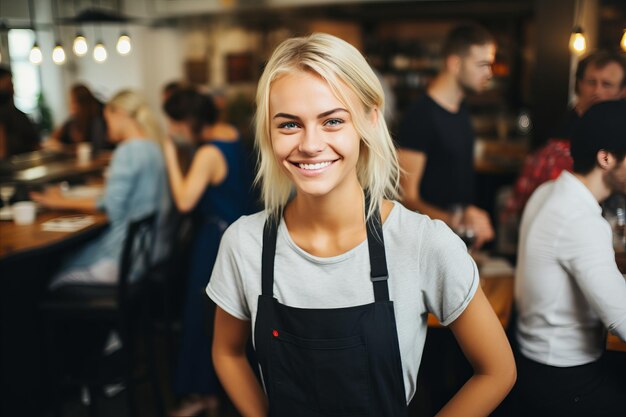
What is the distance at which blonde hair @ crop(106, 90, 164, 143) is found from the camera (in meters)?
3.80

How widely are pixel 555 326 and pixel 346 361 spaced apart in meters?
0.76

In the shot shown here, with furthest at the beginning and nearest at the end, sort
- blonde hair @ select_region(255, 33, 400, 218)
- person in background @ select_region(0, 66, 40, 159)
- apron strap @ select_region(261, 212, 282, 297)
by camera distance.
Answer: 1. person in background @ select_region(0, 66, 40, 159)
2. apron strap @ select_region(261, 212, 282, 297)
3. blonde hair @ select_region(255, 33, 400, 218)

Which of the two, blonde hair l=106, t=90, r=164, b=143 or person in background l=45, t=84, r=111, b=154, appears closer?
blonde hair l=106, t=90, r=164, b=143

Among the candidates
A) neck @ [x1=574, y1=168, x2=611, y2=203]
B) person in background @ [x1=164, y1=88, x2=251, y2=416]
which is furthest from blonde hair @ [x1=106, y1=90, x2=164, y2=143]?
neck @ [x1=574, y1=168, x2=611, y2=203]

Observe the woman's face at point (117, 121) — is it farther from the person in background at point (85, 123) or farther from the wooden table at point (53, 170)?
the person in background at point (85, 123)

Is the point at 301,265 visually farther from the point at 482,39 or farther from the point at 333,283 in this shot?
the point at 482,39

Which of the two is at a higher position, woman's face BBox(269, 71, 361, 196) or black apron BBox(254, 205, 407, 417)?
woman's face BBox(269, 71, 361, 196)

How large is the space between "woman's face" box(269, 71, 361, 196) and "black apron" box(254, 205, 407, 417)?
0.16 meters

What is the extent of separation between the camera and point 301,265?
1.43 m

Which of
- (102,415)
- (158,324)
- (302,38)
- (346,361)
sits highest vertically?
(302,38)

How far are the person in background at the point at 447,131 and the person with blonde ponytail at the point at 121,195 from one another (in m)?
1.46

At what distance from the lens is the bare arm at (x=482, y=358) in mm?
1343

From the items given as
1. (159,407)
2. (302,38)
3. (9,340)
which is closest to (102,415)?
(159,407)

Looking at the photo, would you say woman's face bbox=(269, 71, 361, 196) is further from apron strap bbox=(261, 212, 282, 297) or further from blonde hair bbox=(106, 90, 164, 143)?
blonde hair bbox=(106, 90, 164, 143)
